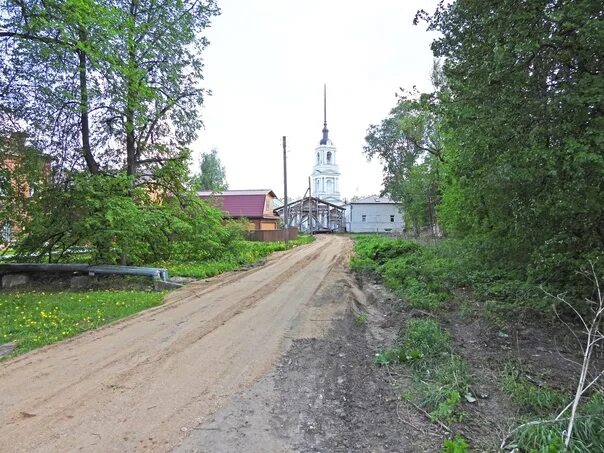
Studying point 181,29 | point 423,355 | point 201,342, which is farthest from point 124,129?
point 423,355

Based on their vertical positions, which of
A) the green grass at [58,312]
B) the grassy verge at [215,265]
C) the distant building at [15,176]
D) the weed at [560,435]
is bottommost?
the green grass at [58,312]

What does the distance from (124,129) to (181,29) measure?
4.17 m

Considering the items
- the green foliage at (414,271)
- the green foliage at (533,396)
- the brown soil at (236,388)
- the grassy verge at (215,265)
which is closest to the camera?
the brown soil at (236,388)

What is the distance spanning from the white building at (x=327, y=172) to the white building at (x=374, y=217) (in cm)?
1225

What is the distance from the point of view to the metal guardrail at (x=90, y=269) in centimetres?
1253

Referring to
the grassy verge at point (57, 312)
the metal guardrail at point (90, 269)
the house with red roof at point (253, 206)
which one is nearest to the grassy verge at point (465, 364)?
the grassy verge at point (57, 312)

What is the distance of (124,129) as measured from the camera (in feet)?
50.6

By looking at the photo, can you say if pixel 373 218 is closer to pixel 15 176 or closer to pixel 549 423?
pixel 15 176

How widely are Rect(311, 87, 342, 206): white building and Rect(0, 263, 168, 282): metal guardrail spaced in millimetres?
70626

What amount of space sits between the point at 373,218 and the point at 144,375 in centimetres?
6603

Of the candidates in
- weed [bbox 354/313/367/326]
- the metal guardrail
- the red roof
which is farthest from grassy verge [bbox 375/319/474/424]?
the red roof

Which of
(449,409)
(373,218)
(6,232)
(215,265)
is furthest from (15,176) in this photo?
(373,218)

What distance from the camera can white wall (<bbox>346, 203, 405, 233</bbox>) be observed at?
69125 mm

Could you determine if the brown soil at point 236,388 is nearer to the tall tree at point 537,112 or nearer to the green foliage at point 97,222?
the tall tree at point 537,112
